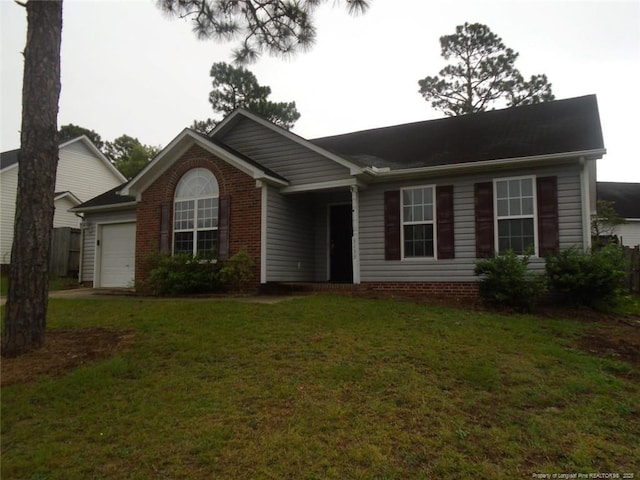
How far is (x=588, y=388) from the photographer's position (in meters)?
4.19

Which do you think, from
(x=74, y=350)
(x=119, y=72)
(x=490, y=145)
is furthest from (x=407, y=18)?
(x=74, y=350)

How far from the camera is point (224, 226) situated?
36.6 ft

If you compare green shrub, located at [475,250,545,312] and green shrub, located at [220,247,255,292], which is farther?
green shrub, located at [220,247,255,292]

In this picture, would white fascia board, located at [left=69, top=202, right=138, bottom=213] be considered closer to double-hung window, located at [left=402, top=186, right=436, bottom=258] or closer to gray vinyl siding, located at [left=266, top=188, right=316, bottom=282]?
gray vinyl siding, located at [left=266, top=188, right=316, bottom=282]

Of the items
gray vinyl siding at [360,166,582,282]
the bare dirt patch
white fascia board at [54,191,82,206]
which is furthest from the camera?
white fascia board at [54,191,82,206]

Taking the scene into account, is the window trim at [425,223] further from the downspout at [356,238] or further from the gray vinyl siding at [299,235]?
the gray vinyl siding at [299,235]

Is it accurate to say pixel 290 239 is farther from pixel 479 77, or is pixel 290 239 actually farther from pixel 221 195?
pixel 479 77

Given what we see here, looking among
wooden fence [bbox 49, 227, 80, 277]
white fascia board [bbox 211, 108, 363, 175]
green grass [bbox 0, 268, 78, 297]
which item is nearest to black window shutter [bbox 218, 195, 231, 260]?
white fascia board [bbox 211, 108, 363, 175]

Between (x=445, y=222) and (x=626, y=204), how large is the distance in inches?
893

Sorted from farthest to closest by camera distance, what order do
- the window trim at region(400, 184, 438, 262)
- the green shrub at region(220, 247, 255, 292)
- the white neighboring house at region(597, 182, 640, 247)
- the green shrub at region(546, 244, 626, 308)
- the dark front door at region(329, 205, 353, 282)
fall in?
the white neighboring house at region(597, 182, 640, 247), the dark front door at region(329, 205, 353, 282), the green shrub at region(220, 247, 255, 292), the window trim at region(400, 184, 438, 262), the green shrub at region(546, 244, 626, 308)

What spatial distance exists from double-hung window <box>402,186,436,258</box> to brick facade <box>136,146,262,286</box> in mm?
3613

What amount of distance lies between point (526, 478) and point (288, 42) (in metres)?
9.08

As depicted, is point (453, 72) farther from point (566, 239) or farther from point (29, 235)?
point (29, 235)

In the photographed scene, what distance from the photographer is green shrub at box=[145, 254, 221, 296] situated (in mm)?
10734
